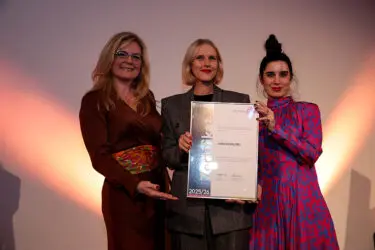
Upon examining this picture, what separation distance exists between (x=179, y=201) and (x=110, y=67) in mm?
682

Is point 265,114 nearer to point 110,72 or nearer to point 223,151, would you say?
point 223,151

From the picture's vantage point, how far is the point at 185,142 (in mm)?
1679

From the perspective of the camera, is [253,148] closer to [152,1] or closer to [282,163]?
[282,163]

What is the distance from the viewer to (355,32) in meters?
3.01

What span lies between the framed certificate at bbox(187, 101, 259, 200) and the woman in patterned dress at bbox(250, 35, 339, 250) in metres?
0.14

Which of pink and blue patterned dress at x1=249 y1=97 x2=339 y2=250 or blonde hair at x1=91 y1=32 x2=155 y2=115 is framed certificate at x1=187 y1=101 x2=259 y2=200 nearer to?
pink and blue patterned dress at x1=249 y1=97 x2=339 y2=250

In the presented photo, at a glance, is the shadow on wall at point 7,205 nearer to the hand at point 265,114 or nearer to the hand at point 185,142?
the hand at point 185,142

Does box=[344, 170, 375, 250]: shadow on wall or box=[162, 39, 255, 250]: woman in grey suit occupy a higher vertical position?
box=[162, 39, 255, 250]: woman in grey suit

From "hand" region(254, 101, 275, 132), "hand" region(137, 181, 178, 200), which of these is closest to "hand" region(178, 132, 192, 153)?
"hand" region(137, 181, 178, 200)

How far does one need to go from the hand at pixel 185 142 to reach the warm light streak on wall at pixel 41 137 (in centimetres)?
120

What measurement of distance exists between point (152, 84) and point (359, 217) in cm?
171

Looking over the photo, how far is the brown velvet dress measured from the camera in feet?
5.87

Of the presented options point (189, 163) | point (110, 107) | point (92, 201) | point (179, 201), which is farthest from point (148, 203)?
point (92, 201)

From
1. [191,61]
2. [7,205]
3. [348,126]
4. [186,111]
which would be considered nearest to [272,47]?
[191,61]
